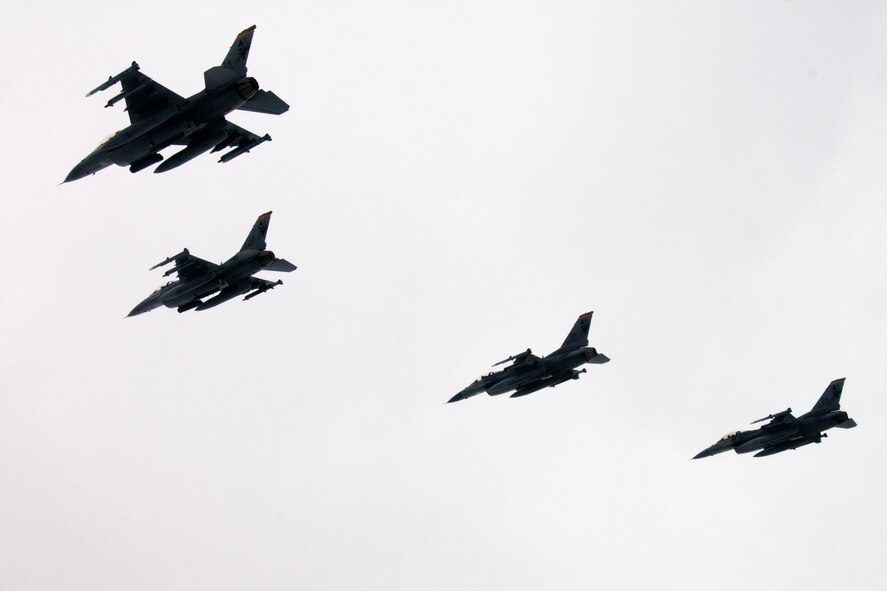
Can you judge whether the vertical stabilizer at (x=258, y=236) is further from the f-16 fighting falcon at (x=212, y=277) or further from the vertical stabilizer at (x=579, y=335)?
the vertical stabilizer at (x=579, y=335)

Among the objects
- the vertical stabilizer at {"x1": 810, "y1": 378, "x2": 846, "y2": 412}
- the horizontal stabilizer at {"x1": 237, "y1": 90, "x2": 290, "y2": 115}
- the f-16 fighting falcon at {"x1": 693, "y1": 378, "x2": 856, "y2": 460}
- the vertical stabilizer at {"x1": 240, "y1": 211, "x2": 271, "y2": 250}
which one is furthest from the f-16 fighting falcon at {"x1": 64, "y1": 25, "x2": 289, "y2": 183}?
the vertical stabilizer at {"x1": 810, "y1": 378, "x2": 846, "y2": 412}

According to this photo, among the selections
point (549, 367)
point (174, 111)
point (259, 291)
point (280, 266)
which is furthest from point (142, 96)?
point (549, 367)

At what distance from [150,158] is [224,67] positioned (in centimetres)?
748

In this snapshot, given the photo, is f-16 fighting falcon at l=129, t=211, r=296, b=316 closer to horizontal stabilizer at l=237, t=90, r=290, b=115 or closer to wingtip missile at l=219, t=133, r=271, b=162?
wingtip missile at l=219, t=133, r=271, b=162

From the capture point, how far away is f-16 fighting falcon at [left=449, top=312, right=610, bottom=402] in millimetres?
72000

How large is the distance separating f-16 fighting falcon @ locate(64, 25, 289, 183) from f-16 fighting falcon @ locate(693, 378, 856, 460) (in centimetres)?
4280

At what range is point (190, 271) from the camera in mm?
64125

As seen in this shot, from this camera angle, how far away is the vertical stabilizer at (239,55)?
172ft

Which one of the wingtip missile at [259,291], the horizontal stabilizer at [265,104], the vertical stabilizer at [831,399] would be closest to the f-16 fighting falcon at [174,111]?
the horizontal stabilizer at [265,104]

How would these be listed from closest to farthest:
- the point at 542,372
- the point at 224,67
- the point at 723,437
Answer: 1. the point at 224,67
2. the point at 542,372
3. the point at 723,437

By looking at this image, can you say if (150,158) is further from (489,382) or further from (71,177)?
(489,382)

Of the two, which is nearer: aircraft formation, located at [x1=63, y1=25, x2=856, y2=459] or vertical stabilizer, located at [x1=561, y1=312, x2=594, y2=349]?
aircraft formation, located at [x1=63, y1=25, x2=856, y2=459]

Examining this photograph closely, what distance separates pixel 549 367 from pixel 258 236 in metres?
21.4

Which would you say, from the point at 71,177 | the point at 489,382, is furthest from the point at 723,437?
the point at 71,177
